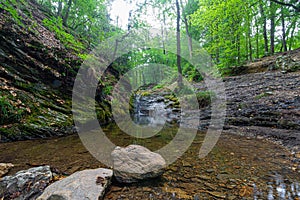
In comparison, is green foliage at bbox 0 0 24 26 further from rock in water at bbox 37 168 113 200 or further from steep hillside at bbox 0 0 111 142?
rock in water at bbox 37 168 113 200

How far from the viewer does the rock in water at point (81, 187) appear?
1684 mm

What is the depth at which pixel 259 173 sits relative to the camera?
2365 millimetres

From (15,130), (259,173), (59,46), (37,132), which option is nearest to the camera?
(259,173)

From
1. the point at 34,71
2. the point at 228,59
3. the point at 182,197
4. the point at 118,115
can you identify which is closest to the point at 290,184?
the point at 182,197

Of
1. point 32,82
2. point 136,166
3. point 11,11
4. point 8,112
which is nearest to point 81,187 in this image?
point 136,166

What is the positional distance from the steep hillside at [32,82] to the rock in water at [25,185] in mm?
2293

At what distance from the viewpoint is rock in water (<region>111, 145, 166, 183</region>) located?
223 centimetres

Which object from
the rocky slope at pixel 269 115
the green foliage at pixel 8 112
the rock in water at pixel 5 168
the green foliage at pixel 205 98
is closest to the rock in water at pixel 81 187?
the rock in water at pixel 5 168

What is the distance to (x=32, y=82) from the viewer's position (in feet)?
17.7

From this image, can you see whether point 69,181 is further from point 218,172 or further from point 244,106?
point 244,106

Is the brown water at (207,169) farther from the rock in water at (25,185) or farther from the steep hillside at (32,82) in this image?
the steep hillside at (32,82)

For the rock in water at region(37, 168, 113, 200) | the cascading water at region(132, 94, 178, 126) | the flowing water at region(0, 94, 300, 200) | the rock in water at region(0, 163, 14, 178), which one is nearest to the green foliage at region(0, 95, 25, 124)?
the flowing water at region(0, 94, 300, 200)

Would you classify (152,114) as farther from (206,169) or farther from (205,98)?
(206,169)

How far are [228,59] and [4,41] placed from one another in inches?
644
